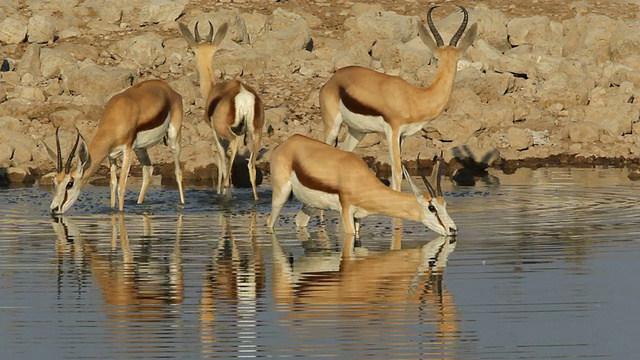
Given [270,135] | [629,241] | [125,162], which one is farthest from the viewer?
[270,135]

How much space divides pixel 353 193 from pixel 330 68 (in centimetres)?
1214

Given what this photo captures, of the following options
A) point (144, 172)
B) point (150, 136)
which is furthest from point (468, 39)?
point (144, 172)

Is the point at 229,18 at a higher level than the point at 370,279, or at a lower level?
higher

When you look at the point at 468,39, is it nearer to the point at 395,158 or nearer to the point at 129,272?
the point at 395,158

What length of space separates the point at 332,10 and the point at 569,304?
66.7ft

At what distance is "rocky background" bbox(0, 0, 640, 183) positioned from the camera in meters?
21.6

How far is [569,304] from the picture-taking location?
1021cm

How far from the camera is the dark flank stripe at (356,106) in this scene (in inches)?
651

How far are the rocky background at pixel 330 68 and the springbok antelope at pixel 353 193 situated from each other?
653 cm

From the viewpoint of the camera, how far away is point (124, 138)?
16.9 m

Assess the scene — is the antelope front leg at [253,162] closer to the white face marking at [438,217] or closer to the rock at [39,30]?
the white face marking at [438,217]

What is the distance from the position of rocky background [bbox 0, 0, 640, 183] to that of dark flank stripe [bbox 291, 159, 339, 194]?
6.54 m

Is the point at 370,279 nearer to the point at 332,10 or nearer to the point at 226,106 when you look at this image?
the point at 226,106

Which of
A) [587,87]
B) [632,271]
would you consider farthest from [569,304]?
[587,87]
